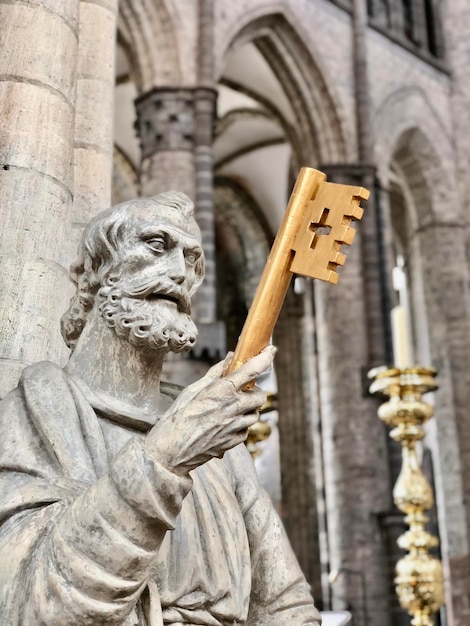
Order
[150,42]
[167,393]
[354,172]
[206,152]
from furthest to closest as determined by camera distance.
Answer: [354,172] → [150,42] → [206,152] → [167,393]

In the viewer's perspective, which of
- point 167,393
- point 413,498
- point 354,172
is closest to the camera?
point 167,393

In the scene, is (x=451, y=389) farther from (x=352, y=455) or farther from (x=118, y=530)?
(x=118, y=530)

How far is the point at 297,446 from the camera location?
14.0 meters

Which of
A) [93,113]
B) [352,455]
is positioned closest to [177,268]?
[93,113]

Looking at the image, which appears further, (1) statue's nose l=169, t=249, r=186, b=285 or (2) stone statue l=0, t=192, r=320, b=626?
(1) statue's nose l=169, t=249, r=186, b=285

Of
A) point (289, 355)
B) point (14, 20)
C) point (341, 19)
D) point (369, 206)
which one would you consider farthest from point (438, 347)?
point (14, 20)

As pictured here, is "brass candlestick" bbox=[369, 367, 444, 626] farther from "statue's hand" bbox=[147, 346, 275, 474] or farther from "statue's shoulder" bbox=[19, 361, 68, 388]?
"statue's hand" bbox=[147, 346, 275, 474]

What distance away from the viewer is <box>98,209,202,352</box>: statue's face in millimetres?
1452

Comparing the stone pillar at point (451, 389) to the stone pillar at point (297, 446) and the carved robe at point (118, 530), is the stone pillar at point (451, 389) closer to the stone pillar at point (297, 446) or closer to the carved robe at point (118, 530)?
the stone pillar at point (297, 446)

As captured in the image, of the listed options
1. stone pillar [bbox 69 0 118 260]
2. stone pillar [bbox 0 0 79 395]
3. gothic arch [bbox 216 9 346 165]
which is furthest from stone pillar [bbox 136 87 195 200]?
stone pillar [bbox 0 0 79 395]

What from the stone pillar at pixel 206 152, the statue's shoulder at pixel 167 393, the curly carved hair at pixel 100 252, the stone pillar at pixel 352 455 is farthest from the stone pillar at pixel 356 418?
the curly carved hair at pixel 100 252

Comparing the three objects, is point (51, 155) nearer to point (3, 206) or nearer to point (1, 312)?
point (3, 206)

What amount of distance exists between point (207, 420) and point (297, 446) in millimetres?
12917

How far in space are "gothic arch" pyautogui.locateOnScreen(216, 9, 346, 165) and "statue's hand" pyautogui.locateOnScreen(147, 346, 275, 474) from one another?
34.1 ft
